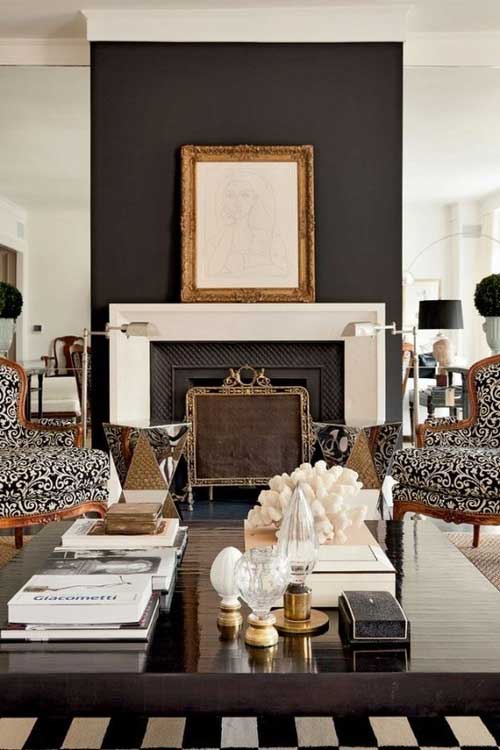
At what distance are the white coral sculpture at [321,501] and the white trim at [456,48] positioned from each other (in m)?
3.50

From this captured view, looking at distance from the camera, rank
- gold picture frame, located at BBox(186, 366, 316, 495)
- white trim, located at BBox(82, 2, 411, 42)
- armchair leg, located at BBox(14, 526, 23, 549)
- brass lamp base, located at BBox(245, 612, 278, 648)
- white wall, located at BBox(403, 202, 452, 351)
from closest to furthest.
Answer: brass lamp base, located at BBox(245, 612, 278, 648)
armchair leg, located at BBox(14, 526, 23, 549)
white trim, located at BBox(82, 2, 411, 42)
gold picture frame, located at BBox(186, 366, 316, 495)
white wall, located at BBox(403, 202, 452, 351)

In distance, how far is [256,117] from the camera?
4.46 meters

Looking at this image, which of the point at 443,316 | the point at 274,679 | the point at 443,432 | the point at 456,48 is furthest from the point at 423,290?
the point at 274,679

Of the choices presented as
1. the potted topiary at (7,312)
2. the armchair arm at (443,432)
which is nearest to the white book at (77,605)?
the armchair arm at (443,432)

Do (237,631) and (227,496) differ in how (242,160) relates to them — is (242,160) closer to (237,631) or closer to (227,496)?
(227,496)

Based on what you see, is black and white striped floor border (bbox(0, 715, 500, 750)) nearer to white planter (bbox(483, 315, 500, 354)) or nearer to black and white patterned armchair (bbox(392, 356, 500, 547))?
black and white patterned armchair (bbox(392, 356, 500, 547))

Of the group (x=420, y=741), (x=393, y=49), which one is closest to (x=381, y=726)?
(x=420, y=741)

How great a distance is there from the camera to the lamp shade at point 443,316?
6578mm

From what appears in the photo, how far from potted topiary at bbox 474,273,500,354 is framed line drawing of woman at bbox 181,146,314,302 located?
1201 mm

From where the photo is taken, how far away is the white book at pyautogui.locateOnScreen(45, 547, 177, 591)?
1.76 metres

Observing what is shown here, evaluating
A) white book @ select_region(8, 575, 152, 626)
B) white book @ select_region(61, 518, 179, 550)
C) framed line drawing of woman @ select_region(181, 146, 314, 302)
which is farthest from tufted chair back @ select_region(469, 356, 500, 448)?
white book @ select_region(8, 575, 152, 626)

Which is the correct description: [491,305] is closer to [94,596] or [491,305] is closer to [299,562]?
[299,562]

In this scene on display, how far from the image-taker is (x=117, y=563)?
1821mm

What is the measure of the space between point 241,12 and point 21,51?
138cm
